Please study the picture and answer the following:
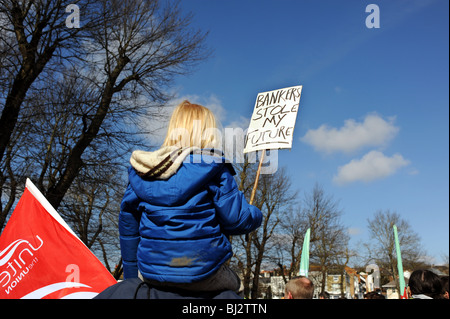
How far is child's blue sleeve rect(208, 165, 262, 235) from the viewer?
1.96 meters

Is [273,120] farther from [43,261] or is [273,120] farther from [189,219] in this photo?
[189,219]

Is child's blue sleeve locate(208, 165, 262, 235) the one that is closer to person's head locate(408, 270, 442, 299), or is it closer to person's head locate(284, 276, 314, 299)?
person's head locate(408, 270, 442, 299)

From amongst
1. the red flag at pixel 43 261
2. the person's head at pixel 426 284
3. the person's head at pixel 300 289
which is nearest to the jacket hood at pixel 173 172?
the red flag at pixel 43 261

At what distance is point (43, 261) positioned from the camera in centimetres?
356

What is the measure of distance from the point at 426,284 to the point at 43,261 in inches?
140

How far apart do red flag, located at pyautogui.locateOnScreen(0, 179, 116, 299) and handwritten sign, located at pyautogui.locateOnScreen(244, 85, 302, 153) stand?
2.72 m

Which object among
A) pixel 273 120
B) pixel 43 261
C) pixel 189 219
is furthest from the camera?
pixel 273 120

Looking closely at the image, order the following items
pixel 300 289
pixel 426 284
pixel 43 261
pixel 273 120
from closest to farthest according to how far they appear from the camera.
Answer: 1. pixel 43 261
2. pixel 426 284
3. pixel 300 289
4. pixel 273 120

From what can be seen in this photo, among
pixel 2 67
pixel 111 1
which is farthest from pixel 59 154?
pixel 111 1

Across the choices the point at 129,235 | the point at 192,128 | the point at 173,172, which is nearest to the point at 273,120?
the point at 192,128

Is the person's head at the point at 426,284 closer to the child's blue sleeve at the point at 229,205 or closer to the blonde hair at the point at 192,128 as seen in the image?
the child's blue sleeve at the point at 229,205

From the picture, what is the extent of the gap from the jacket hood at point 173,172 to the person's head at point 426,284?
117 inches

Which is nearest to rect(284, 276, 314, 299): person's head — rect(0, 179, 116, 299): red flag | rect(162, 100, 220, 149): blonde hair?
rect(0, 179, 116, 299): red flag

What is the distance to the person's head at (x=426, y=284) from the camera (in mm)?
3898
